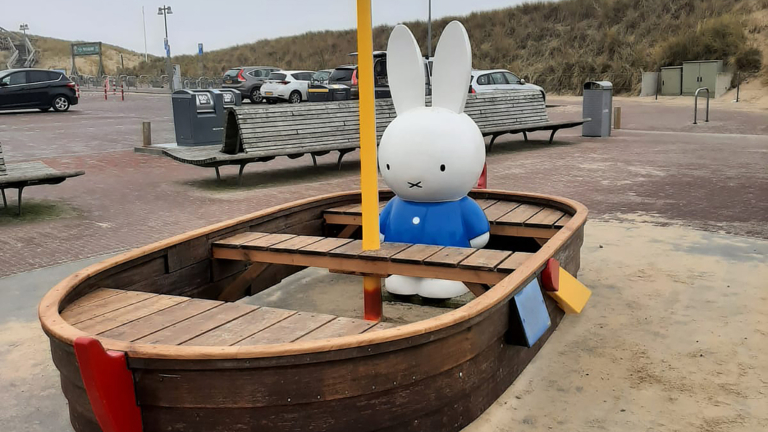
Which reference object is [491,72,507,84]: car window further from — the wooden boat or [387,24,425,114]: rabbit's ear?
the wooden boat

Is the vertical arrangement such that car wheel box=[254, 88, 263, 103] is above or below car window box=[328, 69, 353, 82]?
below

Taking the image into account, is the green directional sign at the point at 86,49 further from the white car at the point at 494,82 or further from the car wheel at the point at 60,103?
the white car at the point at 494,82

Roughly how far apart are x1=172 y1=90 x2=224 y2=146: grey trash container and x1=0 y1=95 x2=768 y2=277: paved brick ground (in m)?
0.76

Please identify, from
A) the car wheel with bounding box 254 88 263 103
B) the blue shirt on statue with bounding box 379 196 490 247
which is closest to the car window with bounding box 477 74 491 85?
the car wheel with bounding box 254 88 263 103

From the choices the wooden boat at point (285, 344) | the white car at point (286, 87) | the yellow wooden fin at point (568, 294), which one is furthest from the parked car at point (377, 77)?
the wooden boat at point (285, 344)

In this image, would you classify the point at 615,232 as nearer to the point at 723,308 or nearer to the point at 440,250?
the point at 723,308

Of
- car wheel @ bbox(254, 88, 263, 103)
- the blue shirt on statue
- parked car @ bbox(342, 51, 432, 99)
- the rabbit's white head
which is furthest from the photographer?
car wheel @ bbox(254, 88, 263, 103)

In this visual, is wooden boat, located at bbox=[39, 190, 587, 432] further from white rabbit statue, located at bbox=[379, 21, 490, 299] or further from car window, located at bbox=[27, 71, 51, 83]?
car window, located at bbox=[27, 71, 51, 83]

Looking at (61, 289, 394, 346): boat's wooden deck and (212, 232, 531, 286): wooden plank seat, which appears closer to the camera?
(61, 289, 394, 346): boat's wooden deck

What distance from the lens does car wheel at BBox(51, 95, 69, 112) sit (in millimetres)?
25234

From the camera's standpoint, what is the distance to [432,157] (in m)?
4.50

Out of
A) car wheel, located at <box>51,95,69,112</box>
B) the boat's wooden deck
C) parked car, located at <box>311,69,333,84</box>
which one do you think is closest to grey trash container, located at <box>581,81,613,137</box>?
parked car, located at <box>311,69,333,84</box>

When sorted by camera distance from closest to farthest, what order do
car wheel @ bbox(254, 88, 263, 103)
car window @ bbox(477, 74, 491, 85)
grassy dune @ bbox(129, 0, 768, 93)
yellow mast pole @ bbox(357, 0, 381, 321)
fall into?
yellow mast pole @ bbox(357, 0, 381, 321) < car window @ bbox(477, 74, 491, 85) < car wheel @ bbox(254, 88, 263, 103) < grassy dune @ bbox(129, 0, 768, 93)

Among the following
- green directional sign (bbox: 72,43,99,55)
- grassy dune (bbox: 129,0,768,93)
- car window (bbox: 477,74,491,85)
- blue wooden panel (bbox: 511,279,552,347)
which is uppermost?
green directional sign (bbox: 72,43,99,55)
